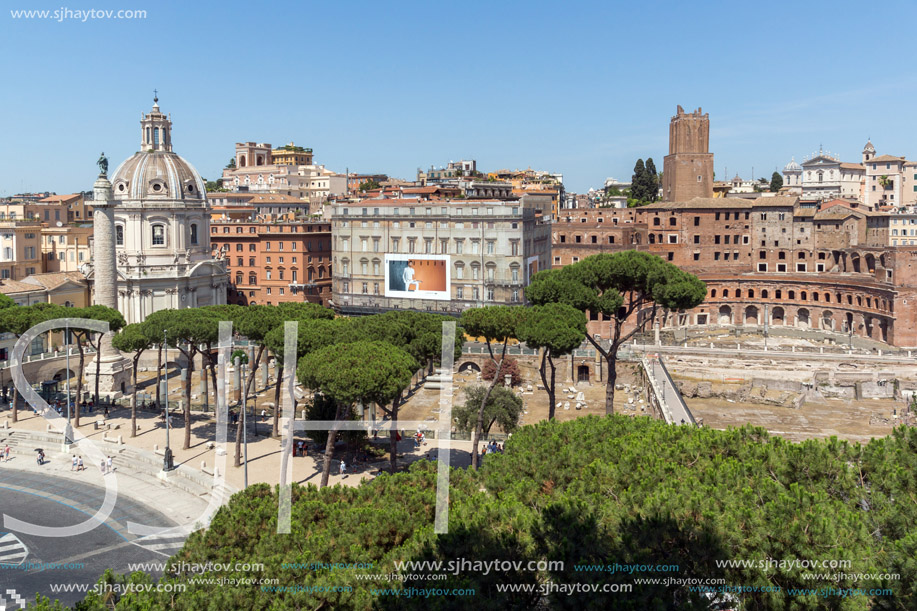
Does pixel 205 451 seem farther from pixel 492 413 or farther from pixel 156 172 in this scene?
pixel 156 172

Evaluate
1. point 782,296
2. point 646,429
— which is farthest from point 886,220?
point 646,429

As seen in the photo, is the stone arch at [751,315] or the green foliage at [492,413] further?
the stone arch at [751,315]

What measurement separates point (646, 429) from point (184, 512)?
16.6 metres

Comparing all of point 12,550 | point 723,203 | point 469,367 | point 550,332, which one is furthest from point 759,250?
point 12,550

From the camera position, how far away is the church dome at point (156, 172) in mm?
52719

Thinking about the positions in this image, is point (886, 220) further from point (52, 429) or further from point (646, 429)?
point (52, 429)

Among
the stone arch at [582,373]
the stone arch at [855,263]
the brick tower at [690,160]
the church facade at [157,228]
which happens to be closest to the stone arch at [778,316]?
the stone arch at [855,263]

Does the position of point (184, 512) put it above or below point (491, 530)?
below

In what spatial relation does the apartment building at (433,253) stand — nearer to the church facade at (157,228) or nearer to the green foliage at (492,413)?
the church facade at (157,228)

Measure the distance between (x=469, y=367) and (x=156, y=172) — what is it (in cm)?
2589

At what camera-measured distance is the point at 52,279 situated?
5134 cm

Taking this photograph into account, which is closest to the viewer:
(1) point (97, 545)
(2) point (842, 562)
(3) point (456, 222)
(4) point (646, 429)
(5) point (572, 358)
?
(2) point (842, 562)

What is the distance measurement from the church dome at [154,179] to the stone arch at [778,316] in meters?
51.1

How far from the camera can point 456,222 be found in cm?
5578
